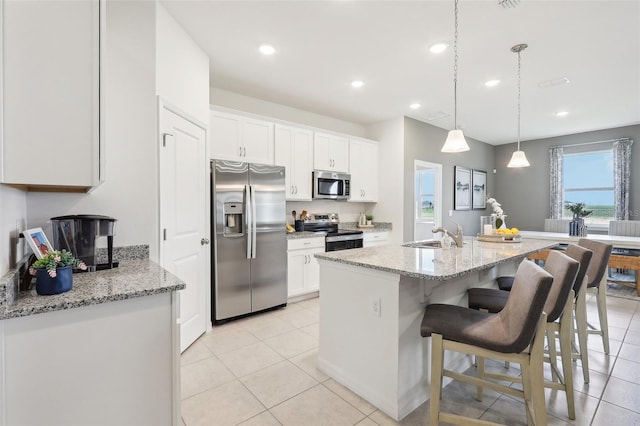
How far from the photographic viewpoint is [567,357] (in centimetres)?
183

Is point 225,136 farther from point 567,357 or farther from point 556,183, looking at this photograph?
point 556,183

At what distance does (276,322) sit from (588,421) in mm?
2580

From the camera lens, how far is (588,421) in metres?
1.78

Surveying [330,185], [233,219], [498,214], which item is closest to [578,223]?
[498,214]

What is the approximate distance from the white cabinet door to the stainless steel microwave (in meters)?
1.26

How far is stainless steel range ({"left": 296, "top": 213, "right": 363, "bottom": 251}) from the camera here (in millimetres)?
4270

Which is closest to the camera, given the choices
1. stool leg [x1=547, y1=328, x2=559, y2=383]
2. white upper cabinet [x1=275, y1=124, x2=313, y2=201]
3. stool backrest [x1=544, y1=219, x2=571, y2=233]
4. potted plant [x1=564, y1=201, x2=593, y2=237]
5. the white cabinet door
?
stool leg [x1=547, y1=328, x2=559, y2=383]

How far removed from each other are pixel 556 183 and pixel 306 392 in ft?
22.9

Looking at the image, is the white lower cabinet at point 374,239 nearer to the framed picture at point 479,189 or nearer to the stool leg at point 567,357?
the framed picture at point 479,189

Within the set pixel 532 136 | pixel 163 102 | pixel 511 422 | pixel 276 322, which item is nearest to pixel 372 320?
pixel 511 422

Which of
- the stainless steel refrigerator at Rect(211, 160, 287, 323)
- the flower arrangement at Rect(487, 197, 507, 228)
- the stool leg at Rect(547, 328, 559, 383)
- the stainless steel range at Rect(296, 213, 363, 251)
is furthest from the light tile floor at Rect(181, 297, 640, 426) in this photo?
the stainless steel range at Rect(296, 213, 363, 251)

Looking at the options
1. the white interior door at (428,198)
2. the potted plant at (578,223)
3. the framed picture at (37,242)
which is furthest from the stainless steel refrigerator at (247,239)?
the potted plant at (578,223)

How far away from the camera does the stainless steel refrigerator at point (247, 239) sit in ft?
10.5

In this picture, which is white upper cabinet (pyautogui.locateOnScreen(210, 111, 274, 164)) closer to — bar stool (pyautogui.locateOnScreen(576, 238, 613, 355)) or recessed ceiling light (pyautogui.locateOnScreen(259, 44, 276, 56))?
recessed ceiling light (pyautogui.locateOnScreen(259, 44, 276, 56))
